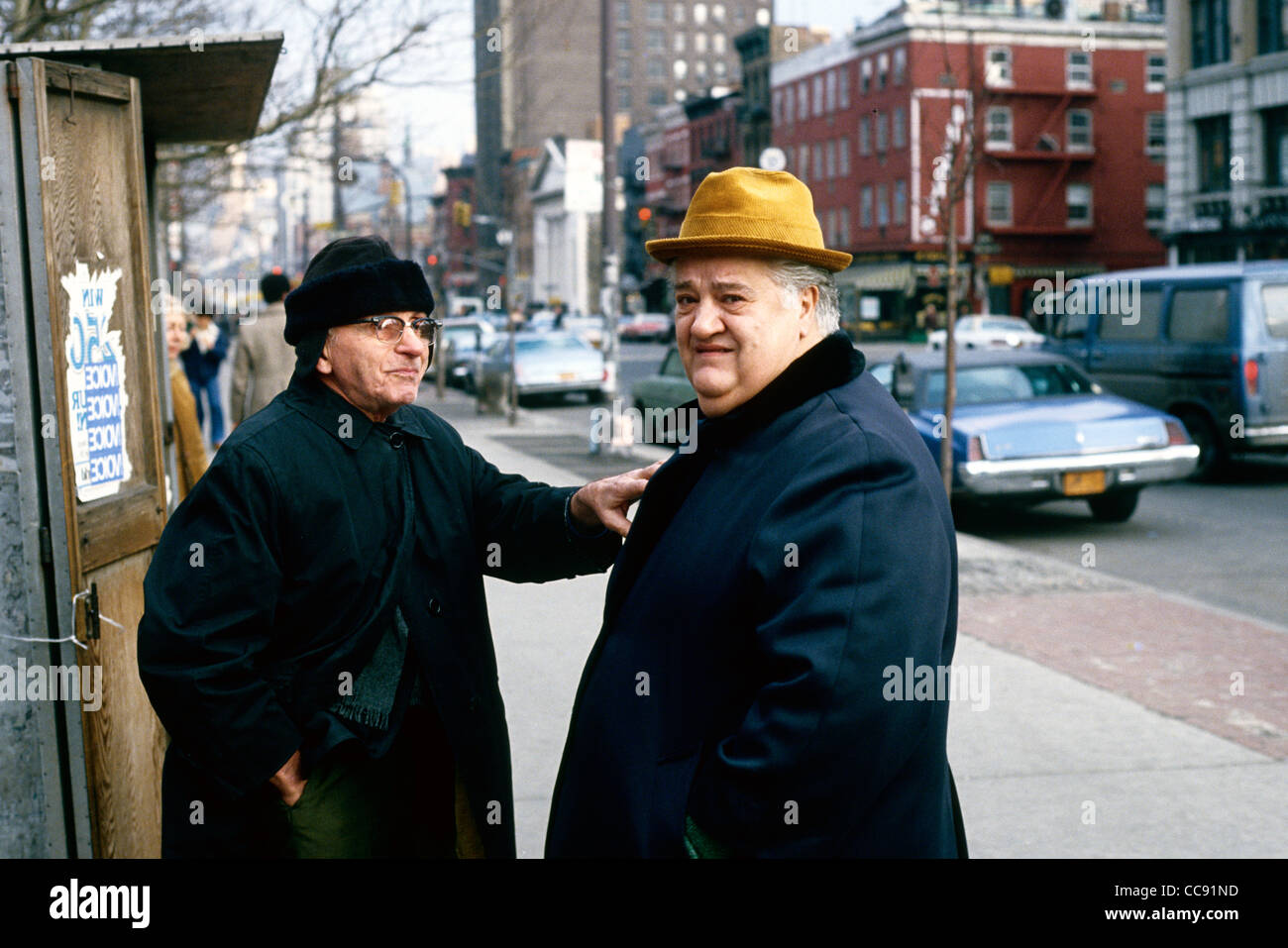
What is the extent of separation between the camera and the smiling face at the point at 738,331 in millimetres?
2443

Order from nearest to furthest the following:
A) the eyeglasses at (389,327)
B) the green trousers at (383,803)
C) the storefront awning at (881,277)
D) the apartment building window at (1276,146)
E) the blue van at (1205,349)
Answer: the green trousers at (383,803) < the eyeglasses at (389,327) < the blue van at (1205,349) < the apartment building window at (1276,146) < the storefront awning at (881,277)

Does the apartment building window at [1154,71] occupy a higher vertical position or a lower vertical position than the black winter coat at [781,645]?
higher

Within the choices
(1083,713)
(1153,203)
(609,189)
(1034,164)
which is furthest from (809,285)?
(1153,203)

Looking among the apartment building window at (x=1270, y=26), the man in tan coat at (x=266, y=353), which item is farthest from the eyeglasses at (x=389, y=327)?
the apartment building window at (x=1270, y=26)

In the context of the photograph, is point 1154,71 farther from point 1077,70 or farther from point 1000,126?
point 1000,126

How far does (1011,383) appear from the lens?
12.3 m

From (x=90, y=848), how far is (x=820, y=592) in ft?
7.25

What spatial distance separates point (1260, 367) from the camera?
45.2ft

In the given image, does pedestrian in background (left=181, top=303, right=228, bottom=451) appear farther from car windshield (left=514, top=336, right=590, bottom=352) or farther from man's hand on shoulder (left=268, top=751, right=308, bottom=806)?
man's hand on shoulder (left=268, top=751, right=308, bottom=806)

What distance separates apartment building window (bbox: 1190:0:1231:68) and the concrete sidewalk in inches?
1392

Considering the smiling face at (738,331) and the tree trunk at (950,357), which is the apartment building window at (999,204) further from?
the smiling face at (738,331)

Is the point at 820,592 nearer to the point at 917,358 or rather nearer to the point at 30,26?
the point at 30,26

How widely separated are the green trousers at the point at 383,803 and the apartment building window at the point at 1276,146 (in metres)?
40.5
